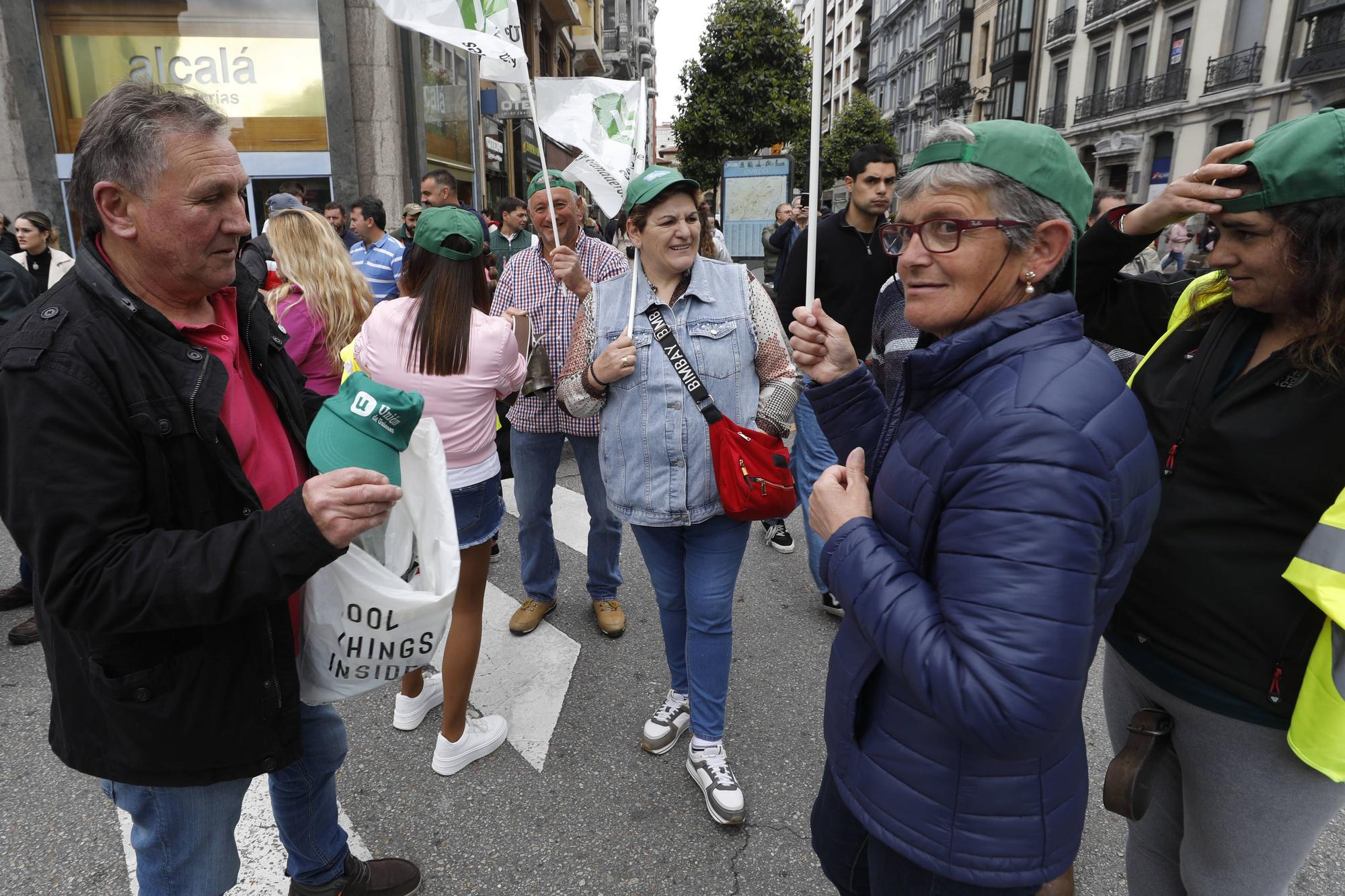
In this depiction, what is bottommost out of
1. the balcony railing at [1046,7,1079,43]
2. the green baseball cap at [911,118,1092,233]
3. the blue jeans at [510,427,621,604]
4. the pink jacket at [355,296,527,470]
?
the blue jeans at [510,427,621,604]

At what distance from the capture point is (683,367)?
2.59m

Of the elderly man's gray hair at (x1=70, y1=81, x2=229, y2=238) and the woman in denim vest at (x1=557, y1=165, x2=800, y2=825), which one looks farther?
the woman in denim vest at (x1=557, y1=165, x2=800, y2=825)

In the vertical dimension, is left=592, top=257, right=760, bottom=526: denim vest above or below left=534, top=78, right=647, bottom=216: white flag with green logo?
below

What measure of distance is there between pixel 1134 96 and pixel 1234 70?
490 cm

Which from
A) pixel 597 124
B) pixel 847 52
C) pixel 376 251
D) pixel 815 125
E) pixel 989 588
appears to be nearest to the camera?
pixel 989 588

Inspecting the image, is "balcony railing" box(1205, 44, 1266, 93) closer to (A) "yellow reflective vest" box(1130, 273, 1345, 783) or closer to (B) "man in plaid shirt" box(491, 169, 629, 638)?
(B) "man in plaid shirt" box(491, 169, 629, 638)

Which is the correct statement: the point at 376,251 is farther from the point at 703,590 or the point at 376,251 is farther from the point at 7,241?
the point at 703,590

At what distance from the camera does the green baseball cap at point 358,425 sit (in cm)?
152

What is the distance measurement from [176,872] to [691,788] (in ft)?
5.49

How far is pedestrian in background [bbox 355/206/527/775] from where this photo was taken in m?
2.78

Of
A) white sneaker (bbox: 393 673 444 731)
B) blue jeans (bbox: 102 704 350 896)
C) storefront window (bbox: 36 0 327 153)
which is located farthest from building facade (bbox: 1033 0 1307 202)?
blue jeans (bbox: 102 704 350 896)

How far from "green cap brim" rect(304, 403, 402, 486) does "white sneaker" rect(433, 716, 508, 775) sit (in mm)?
1745

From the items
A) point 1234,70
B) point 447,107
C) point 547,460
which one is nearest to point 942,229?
point 547,460

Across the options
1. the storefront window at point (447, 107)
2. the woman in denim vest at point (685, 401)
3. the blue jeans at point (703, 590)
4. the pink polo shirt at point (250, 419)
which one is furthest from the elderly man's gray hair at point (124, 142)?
the storefront window at point (447, 107)
